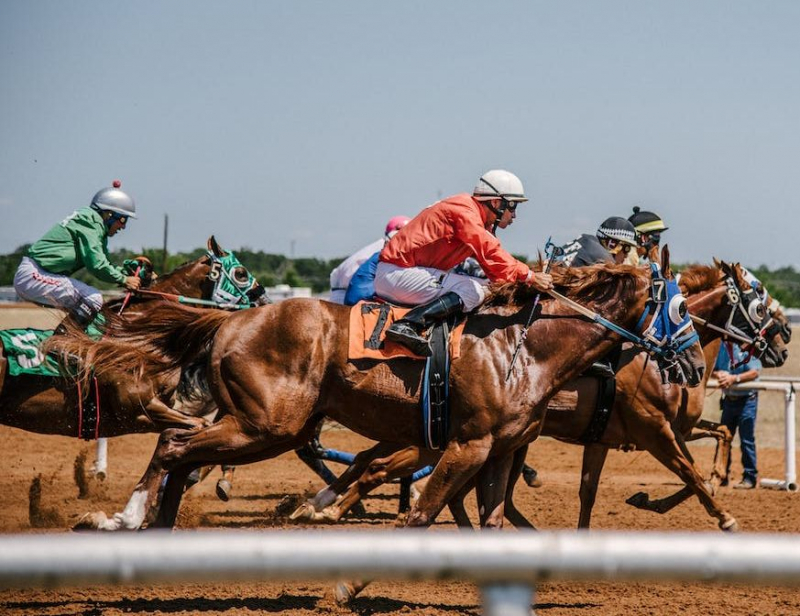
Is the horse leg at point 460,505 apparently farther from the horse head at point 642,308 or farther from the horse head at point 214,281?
the horse head at point 214,281

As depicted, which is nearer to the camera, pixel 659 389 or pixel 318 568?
pixel 318 568

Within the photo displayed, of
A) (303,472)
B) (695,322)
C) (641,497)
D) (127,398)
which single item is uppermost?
(695,322)

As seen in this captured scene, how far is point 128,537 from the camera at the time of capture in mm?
1676

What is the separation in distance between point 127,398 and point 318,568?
6.28 m

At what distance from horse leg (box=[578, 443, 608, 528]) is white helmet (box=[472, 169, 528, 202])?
2216mm

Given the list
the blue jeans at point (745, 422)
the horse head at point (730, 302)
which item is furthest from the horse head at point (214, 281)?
the blue jeans at point (745, 422)

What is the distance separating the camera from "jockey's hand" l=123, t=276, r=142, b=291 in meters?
7.91

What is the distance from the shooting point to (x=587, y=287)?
613 centimetres

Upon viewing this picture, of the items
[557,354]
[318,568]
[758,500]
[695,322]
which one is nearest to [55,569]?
[318,568]

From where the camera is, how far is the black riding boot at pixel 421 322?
5.80 m

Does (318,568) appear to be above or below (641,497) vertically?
above

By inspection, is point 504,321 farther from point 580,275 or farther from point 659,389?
point 659,389

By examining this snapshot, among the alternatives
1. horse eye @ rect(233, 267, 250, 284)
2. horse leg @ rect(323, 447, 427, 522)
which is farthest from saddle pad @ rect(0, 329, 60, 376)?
horse leg @ rect(323, 447, 427, 522)

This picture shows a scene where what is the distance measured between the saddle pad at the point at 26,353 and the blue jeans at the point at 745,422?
24.6 feet
